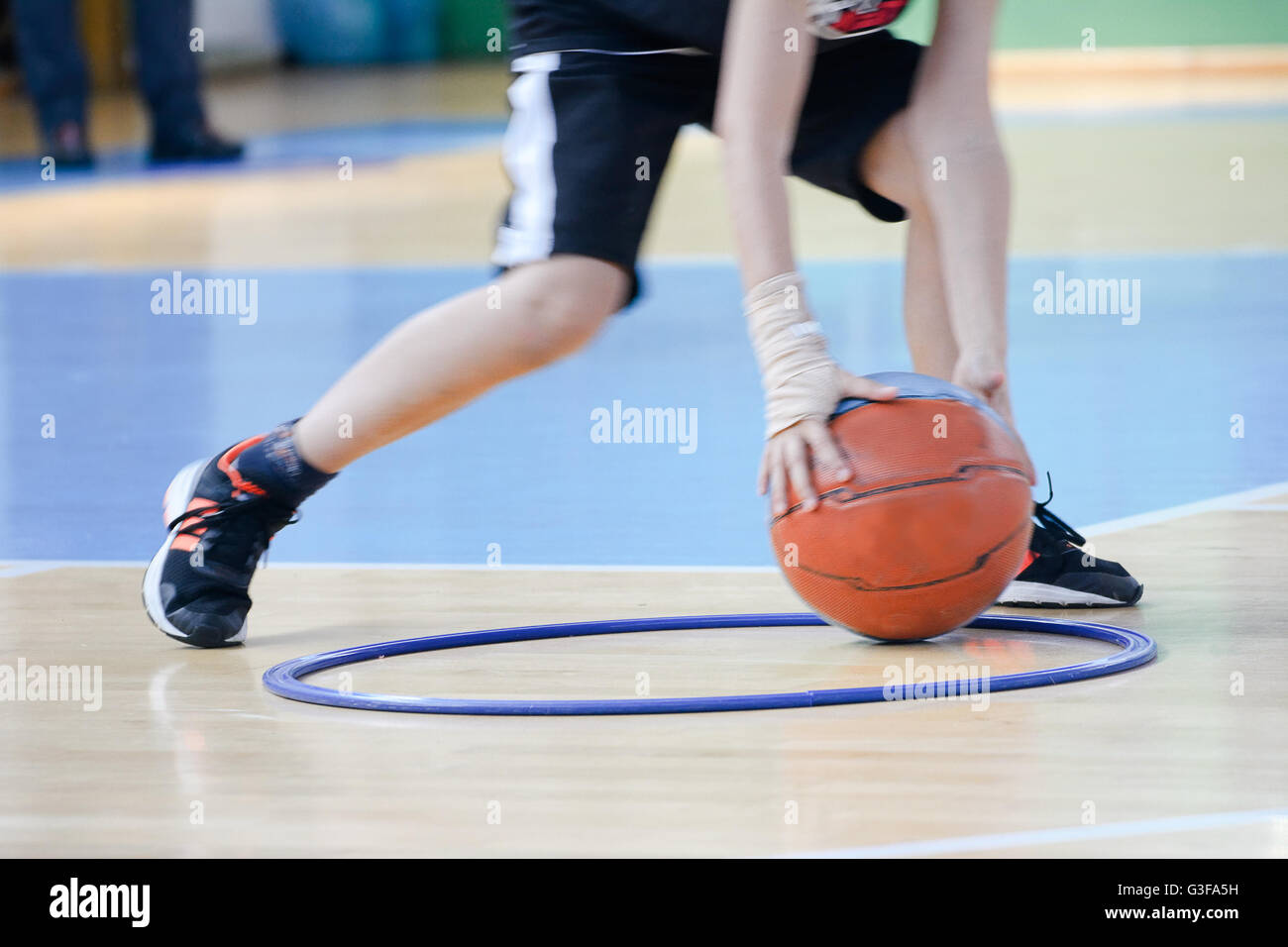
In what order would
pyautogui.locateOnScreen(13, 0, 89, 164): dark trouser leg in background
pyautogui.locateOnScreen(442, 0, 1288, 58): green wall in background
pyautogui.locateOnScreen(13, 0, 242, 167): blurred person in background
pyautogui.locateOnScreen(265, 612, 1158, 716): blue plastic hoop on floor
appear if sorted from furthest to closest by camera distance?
pyautogui.locateOnScreen(442, 0, 1288, 58): green wall in background
pyautogui.locateOnScreen(13, 0, 89, 164): dark trouser leg in background
pyautogui.locateOnScreen(13, 0, 242, 167): blurred person in background
pyautogui.locateOnScreen(265, 612, 1158, 716): blue plastic hoop on floor

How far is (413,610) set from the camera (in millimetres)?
3742

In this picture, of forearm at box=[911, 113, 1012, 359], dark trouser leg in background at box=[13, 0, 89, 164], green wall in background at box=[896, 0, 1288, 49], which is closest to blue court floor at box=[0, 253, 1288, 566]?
forearm at box=[911, 113, 1012, 359]

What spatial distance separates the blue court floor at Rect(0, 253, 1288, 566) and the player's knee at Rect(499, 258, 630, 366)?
898mm

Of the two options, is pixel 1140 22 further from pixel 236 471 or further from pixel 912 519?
pixel 912 519

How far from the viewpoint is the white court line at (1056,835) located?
2.26m

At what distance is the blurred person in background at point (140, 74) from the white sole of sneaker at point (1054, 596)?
1011 centimetres

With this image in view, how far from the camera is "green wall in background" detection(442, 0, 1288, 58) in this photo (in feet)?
65.7

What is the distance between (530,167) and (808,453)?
0.63 m

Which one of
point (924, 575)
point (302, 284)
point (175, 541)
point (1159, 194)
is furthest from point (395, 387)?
point (1159, 194)

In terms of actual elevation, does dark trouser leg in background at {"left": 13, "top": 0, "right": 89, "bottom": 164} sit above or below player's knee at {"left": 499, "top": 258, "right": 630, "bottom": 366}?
above

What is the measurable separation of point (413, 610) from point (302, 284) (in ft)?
17.3

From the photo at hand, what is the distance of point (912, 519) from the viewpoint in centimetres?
305

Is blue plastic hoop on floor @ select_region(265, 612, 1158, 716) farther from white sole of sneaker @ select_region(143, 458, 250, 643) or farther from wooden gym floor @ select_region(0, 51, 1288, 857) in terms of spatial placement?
white sole of sneaker @ select_region(143, 458, 250, 643)

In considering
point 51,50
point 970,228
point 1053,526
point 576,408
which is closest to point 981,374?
point 970,228
